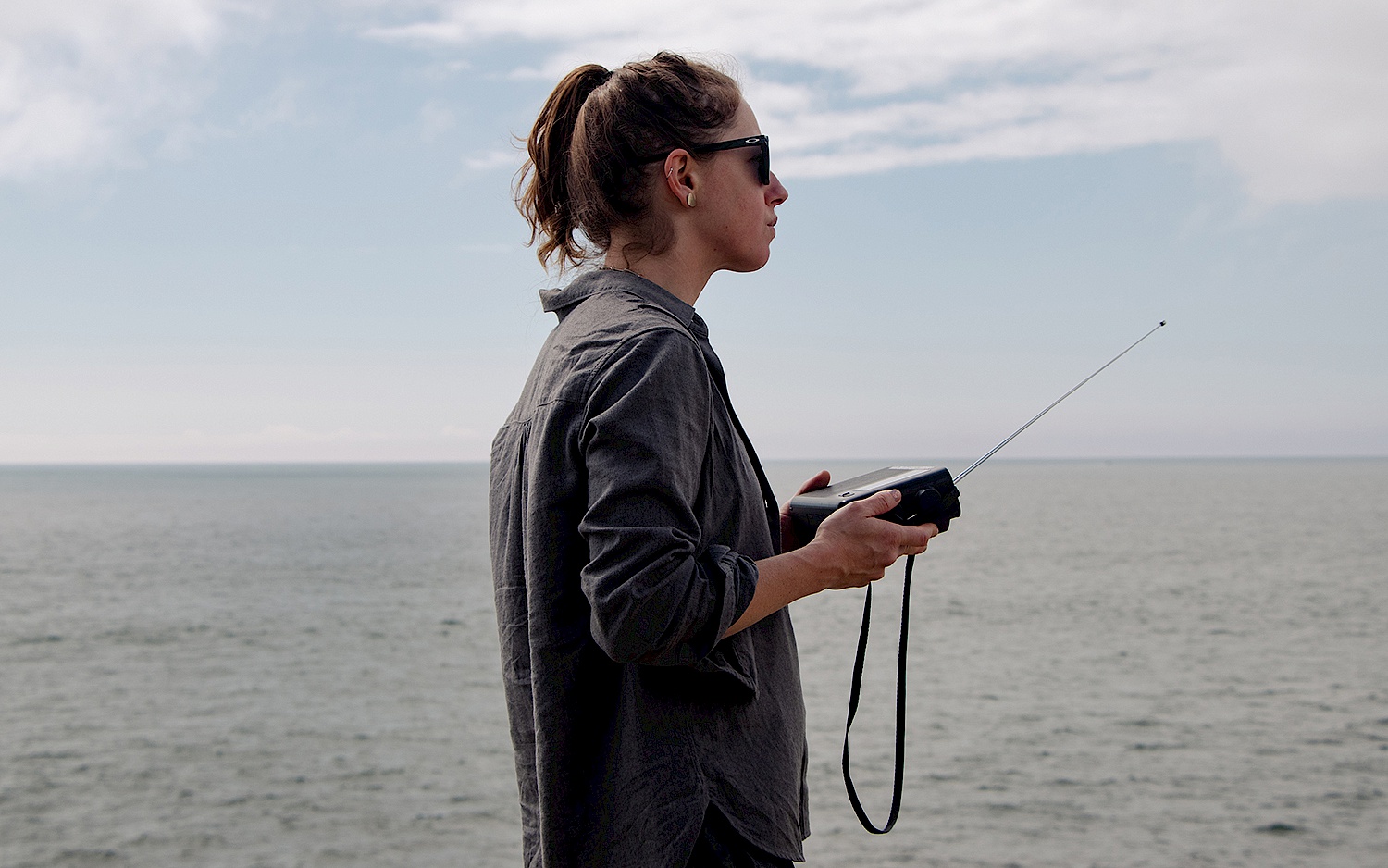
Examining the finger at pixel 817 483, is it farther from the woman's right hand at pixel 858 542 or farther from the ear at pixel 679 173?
the ear at pixel 679 173

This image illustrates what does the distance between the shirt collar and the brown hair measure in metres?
0.08

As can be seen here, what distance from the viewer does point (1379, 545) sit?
4575cm

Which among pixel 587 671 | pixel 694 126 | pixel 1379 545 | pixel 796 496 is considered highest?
pixel 694 126

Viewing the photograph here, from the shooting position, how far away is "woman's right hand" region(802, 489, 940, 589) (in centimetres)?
172

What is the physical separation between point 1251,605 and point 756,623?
30.4 m

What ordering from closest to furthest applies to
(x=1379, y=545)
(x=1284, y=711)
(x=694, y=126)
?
1. (x=694, y=126)
2. (x=1284, y=711)
3. (x=1379, y=545)

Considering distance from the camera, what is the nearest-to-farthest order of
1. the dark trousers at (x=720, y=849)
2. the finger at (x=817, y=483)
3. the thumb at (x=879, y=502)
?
the dark trousers at (x=720, y=849) → the thumb at (x=879, y=502) → the finger at (x=817, y=483)

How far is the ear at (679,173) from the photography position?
1880mm

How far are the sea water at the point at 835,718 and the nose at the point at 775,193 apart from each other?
33.2 ft

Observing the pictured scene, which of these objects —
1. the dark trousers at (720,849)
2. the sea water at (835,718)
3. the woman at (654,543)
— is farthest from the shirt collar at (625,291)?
the sea water at (835,718)

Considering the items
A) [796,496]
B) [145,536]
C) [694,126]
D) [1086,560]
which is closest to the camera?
[694,126]

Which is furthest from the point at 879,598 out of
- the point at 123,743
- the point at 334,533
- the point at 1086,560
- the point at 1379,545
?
the point at 334,533

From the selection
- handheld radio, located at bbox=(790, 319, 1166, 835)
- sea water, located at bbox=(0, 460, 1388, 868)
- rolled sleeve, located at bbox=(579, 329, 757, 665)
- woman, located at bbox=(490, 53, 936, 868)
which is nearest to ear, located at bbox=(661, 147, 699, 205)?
woman, located at bbox=(490, 53, 936, 868)

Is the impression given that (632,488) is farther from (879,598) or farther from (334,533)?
(334,533)
